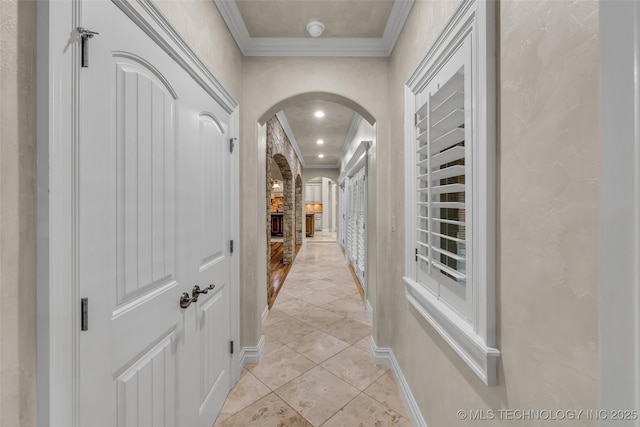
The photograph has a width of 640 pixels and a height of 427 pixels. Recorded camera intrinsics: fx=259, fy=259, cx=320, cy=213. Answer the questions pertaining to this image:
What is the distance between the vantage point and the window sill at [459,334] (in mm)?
870

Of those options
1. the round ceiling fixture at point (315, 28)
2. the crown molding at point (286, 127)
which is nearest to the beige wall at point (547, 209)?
the round ceiling fixture at point (315, 28)

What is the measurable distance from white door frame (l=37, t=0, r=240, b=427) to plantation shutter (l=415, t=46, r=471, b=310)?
1.26 metres

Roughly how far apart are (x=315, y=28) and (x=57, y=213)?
2012mm

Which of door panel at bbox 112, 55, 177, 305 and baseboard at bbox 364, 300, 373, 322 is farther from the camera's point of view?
baseboard at bbox 364, 300, 373, 322

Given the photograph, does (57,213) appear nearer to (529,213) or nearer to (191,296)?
(191,296)

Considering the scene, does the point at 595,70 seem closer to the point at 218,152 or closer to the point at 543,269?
the point at 543,269

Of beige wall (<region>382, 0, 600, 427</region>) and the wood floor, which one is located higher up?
beige wall (<region>382, 0, 600, 427</region>)

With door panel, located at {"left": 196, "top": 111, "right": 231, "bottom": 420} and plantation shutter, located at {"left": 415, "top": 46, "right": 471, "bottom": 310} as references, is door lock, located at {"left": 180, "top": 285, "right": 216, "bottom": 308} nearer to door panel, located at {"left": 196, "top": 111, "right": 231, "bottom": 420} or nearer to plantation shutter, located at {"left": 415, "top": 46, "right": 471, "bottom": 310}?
door panel, located at {"left": 196, "top": 111, "right": 231, "bottom": 420}

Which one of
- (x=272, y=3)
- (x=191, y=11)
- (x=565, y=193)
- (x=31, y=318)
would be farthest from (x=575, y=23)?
(x=272, y=3)

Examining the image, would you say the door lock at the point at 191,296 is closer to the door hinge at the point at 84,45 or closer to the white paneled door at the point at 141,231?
the white paneled door at the point at 141,231

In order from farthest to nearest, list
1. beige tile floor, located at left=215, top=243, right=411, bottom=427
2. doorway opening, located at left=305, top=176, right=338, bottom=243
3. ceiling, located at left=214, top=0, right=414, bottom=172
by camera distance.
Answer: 1. doorway opening, located at left=305, top=176, right=338, bottom=243
2. ceiling, located at left=214, top=0, right=414, bottom=172
3. beige tile floor, located at left=215, top=243, right=411, bottom=427

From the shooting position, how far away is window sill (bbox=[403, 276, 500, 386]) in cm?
87

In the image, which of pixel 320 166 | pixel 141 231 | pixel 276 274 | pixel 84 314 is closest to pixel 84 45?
pixel 141 231

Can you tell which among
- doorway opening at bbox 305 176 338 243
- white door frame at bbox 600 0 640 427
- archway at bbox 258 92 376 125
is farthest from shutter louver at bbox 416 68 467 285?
doorway opening at bbox 305 176 338 243
